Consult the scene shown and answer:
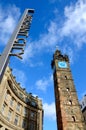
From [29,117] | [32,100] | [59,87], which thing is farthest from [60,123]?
[32,100]

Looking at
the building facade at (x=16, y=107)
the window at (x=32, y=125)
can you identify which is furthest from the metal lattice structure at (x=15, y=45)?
the window at (x=32, y=125)

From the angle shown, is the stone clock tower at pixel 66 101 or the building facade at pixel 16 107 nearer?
the building facade at pixel 16 107

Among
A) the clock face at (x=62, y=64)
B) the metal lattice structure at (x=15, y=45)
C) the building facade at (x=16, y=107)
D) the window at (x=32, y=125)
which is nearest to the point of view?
the metal lattice structure at (x=15, y=45)

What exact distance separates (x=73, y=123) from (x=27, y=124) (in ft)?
45.0

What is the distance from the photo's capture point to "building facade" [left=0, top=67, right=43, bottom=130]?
106 ft

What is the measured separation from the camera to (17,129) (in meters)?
35.6

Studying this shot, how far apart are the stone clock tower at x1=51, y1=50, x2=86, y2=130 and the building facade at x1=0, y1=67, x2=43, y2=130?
31.0ft

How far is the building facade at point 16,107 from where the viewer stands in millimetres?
32281

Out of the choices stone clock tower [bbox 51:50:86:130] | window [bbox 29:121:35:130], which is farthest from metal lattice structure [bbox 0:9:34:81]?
window [bbox 29:121:35:130]

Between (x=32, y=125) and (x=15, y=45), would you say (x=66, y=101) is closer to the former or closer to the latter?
(x=32, y=125)

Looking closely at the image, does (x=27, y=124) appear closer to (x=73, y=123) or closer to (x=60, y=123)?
(x=60, y=123)

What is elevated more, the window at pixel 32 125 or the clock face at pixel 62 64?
the clock face at pixel 62 64

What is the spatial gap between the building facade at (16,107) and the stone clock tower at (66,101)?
9.44 meters

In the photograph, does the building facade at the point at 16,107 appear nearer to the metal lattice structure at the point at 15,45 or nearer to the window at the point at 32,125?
the window at the point at 32,125
